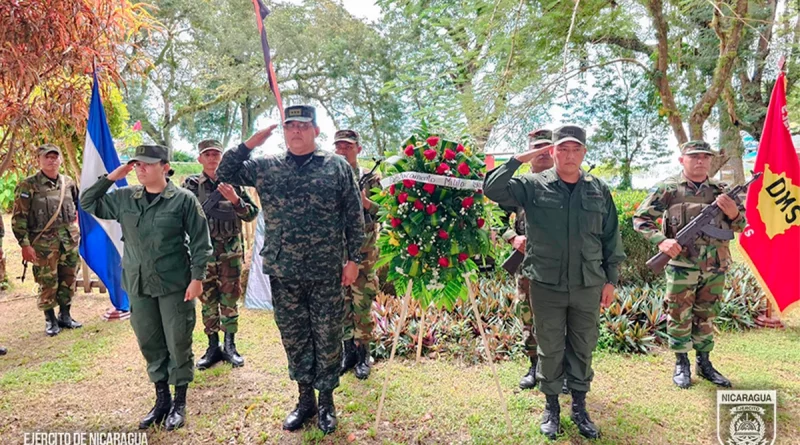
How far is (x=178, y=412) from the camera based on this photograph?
10.2 ft

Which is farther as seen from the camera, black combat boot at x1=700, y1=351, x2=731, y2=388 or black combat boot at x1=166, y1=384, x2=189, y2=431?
black combat boot at x1=700, y1=351, x2=731, y2=388

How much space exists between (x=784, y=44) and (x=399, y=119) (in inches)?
325

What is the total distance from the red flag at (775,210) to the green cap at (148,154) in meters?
5.08

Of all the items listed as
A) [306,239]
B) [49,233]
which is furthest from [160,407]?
[49,233]

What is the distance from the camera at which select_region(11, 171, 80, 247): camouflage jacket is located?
481cm

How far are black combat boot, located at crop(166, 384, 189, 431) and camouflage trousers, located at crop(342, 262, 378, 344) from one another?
1.38m

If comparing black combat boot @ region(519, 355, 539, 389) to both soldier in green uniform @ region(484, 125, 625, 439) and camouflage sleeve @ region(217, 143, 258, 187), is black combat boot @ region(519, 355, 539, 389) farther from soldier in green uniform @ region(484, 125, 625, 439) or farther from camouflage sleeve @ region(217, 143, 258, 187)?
camouflage sleeve @ region(217, 143, 258, 187)

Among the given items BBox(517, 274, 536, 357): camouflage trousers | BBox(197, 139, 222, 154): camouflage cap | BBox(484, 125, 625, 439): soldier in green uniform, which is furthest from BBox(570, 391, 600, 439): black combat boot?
BBox(197, 139, 222, 154): camouflage cap

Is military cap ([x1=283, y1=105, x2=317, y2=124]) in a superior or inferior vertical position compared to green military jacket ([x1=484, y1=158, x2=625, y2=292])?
superior

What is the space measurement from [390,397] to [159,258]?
2017 mm

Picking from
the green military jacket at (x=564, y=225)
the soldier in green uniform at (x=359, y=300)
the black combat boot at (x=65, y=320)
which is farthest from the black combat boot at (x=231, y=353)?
the green military jacket at (x=564, y=225)

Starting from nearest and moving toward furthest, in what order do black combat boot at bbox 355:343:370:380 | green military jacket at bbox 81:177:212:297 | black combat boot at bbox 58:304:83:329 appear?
1. green military jacket at bbox 81:177:212:297
2. black combat boot at bbox 355:343:370:380
3. black combat boot at bbox 58:304:83:329

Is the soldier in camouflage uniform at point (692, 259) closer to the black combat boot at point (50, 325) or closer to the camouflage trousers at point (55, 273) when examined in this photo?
the camouflage trousers at point (55, 273)

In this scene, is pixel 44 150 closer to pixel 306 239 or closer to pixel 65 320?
pixel 65 320
